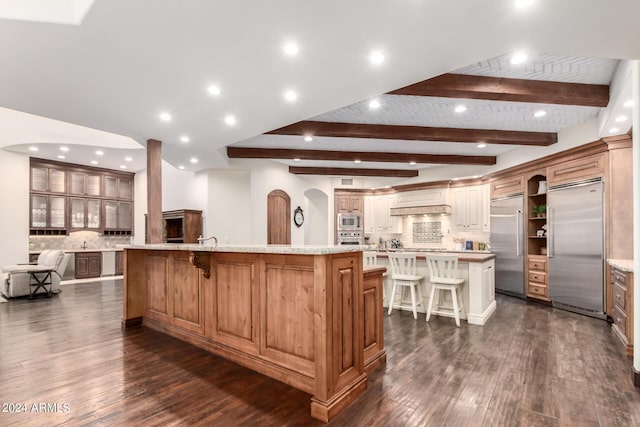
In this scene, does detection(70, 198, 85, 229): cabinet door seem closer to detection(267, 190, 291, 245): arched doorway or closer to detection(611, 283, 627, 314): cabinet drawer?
detection(267, 190, 291, 245): arched doorway

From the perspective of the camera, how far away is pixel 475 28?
2.24 metres

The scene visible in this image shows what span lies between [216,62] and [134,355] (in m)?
3.02

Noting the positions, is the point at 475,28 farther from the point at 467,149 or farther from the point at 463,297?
the point at 467,149

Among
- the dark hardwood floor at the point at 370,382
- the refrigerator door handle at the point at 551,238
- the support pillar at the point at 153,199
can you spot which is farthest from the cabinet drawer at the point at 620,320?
the support pillar at the point at 153,199

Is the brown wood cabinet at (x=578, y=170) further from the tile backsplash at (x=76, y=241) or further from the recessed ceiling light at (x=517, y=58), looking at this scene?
the tile backsplash at (x=76, y=241)

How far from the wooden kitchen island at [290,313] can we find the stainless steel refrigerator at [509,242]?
4.61 metres

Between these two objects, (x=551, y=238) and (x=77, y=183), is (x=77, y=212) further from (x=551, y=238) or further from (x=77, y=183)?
(x=551, y=238)

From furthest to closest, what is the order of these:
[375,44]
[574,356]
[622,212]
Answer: [622,212] < [574,356] < [375,44]

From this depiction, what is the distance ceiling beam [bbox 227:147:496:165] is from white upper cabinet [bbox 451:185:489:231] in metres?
0.96

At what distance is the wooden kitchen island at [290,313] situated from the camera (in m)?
2.17

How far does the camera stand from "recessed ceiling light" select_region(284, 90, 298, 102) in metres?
3.41

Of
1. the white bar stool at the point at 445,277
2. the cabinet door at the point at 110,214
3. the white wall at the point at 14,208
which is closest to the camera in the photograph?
the white bar stool at the point at 445,277

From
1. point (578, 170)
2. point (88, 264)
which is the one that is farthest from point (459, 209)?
point (88, 264)

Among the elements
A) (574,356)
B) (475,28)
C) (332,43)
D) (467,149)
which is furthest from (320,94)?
(467,149)
